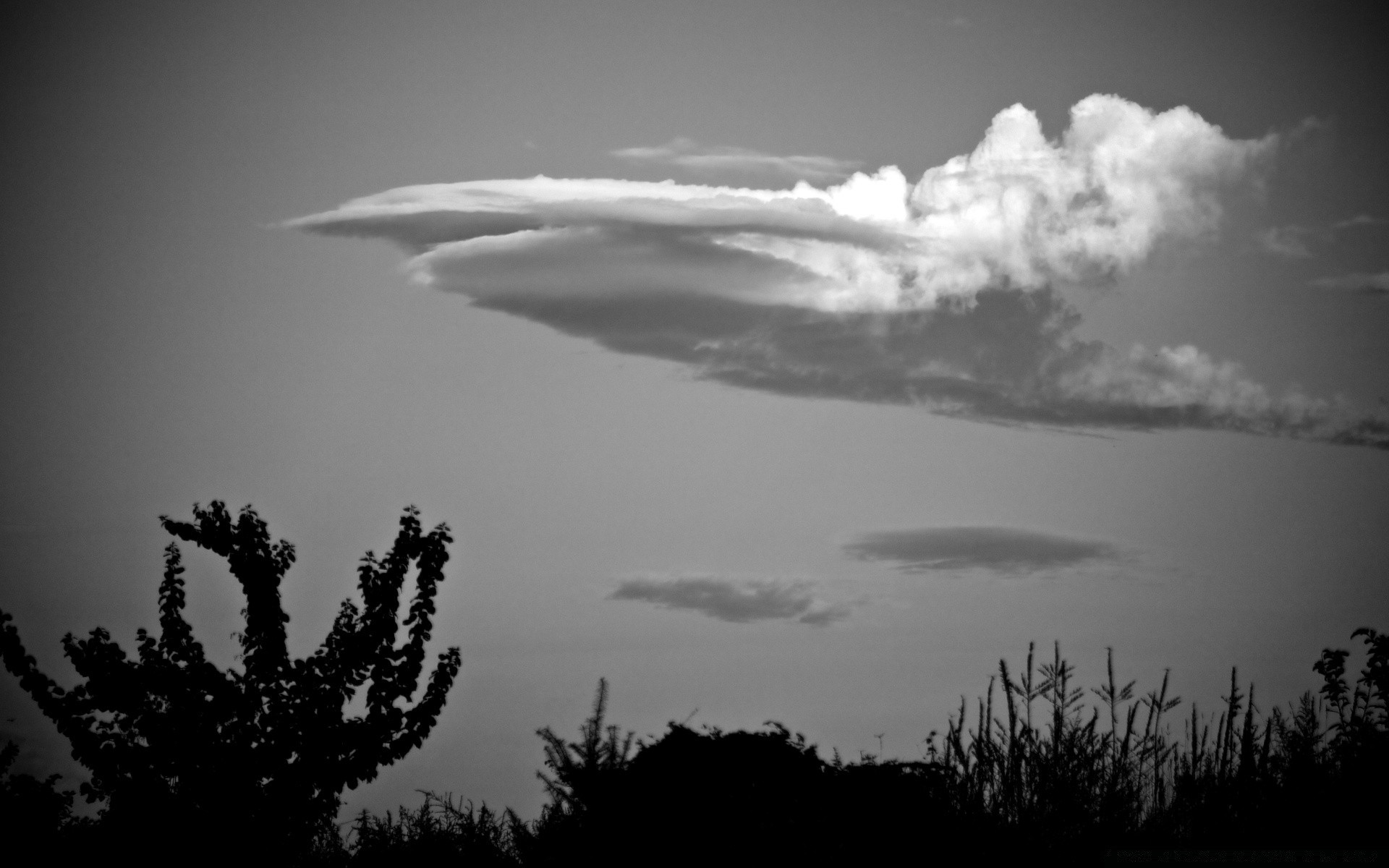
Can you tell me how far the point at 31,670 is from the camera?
1967 centimetres

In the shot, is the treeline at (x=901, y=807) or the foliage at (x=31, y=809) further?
the foliage at (x=31, y=809)

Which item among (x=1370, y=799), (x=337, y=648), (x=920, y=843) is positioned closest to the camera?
(x=920, y=843)

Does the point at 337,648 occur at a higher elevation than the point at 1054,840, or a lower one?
higher

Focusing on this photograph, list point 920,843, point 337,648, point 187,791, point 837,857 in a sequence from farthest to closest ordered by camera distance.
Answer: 1. point 337,648
2. point 187,791
3. point 920,843
4. point 837,857

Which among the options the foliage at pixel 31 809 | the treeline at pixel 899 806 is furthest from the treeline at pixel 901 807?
the foliage at pixel 31 809

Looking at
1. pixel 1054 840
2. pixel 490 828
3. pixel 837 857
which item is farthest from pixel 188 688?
pixel 1054 840

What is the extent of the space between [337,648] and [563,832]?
7.54 m

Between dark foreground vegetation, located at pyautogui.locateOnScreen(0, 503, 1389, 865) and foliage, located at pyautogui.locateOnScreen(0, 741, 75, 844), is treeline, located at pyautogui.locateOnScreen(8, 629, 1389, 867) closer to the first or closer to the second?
dark foreground vegetation, located at pyautogui.locateOnScreen(0, 503, 1389, 865)

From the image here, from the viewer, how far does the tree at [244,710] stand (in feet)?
62.2

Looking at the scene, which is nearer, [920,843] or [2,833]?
[920,843]

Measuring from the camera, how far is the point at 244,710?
770 inches

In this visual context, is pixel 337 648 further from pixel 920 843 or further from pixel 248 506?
pixel 920 843

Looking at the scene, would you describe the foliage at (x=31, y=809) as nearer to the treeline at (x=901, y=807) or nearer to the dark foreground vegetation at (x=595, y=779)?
the dark foreground vegetation at (x=595, y=779)

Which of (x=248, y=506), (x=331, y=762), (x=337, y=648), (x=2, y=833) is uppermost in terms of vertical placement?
(x=248, y=506)
